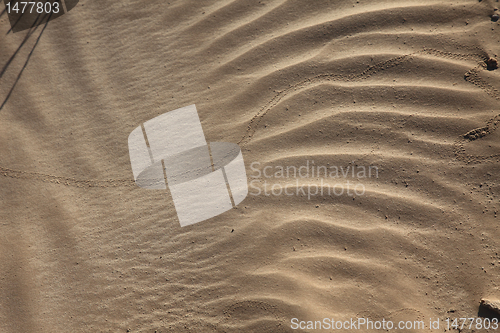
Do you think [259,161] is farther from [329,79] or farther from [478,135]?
[478,135]

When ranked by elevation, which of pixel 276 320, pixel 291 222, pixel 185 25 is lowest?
pixel 276 320

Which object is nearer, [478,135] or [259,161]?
[478,135]

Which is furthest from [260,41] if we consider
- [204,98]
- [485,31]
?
[485,31]

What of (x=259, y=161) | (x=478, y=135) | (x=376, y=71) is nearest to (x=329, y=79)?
(x=376, y=71)

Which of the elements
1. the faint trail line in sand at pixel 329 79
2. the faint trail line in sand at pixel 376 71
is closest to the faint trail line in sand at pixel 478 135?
the faint trail line in sand at pixel 329 79

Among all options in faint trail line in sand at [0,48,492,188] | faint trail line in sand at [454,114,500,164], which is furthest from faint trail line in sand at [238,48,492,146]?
faint trail line in sand at [454,114,500,164]

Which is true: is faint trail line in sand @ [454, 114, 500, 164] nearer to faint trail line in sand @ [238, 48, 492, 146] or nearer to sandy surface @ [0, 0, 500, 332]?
sandy surface @ [0, 0, 500, 332]

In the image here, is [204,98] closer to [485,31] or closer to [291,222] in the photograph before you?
[291,222]
